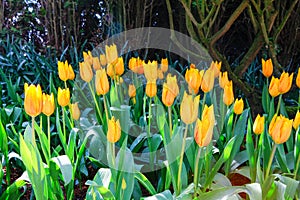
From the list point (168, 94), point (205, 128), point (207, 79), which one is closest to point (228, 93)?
point (207, 79)

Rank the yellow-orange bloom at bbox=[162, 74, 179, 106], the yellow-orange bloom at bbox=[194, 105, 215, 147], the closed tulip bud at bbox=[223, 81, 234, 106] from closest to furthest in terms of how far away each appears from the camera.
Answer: the yellow-orange bloom at bbox=[194, 105, 215, 147] < the yellow-orange bloom at bbox=[162, 74, 179, 106] < the closed tulip bud at bbox=[223, 81, 234, 106]

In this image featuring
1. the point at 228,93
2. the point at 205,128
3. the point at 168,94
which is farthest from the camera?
the point at 228,93

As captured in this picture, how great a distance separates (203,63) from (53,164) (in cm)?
150

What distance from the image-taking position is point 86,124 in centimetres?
131

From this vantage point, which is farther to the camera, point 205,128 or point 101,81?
point 101,81

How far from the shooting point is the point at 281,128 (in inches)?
33.1

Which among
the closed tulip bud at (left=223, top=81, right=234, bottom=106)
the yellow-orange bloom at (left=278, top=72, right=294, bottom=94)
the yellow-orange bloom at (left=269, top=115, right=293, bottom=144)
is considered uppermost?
the yellow-orange bloom at (left=278, top=72, right=294, bottom=94)

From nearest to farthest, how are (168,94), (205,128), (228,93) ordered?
(205,128)
(168,94)
(228,93)

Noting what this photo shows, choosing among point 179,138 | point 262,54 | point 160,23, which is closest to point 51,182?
point 179,138

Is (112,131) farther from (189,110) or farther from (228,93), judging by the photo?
(228,93)

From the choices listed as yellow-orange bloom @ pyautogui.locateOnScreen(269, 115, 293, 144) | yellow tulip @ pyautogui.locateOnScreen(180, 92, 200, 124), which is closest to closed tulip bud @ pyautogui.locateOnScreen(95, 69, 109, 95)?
yellow tulip @ pyautogui.locateOnScreen(180, 92, 200, 124)

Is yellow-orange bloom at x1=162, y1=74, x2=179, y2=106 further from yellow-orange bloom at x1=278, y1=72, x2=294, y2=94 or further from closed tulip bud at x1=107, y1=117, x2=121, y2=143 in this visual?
yellow-orange bloom at x1=278, y1=72, x2=294, y2=94

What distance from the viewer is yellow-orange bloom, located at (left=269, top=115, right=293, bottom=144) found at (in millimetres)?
829

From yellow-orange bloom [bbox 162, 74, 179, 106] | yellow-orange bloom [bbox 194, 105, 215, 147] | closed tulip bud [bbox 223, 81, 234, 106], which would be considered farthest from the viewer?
closed tulip bud [bbox 223, 81, 234, 106]
